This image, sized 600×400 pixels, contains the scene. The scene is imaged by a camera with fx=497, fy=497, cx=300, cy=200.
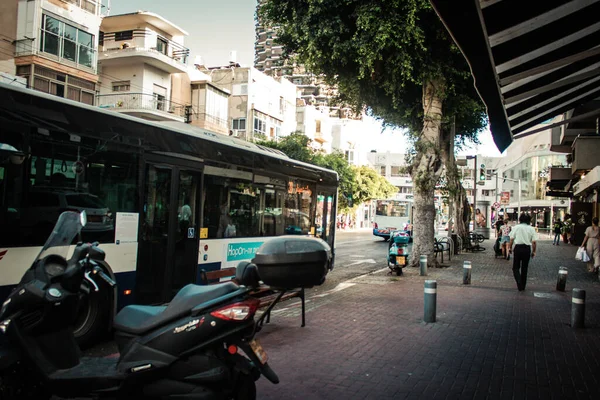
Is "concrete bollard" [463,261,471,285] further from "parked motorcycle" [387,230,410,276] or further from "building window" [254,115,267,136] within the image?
"building window" [254,115,267,136]

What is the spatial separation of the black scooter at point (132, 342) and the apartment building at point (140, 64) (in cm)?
2889

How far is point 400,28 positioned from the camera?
15.1 m

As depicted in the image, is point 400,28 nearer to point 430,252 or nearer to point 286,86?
point 430,252

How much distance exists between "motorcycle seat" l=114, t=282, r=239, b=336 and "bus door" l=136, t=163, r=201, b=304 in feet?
12.4

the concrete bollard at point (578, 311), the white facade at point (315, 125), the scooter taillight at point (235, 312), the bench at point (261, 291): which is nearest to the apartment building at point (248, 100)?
the white facade at point (315, 125)

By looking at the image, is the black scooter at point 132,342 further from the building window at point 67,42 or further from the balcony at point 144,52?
the balcony at point 144,52

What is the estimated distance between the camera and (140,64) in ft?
108

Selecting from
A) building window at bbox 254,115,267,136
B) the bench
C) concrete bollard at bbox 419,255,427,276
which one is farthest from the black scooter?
building window at bbox 254,115,267,136

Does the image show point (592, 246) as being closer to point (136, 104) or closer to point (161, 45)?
point (136, 104)

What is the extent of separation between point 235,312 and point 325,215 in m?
10.6

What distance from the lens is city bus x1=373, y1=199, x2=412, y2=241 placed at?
35.2m

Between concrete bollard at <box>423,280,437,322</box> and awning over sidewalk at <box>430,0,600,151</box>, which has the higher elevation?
awning over sidewalk at <box>430,0,600,151</box>

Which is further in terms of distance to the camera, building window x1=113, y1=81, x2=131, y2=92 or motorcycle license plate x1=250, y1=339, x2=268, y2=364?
building window x1=113, y1=81, x2=131, y2=92

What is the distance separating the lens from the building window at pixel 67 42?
85.3 ft
